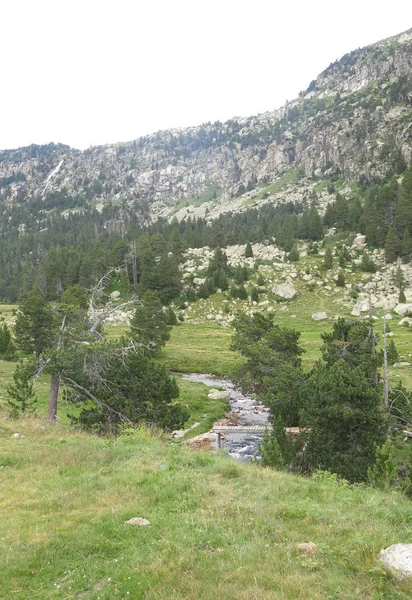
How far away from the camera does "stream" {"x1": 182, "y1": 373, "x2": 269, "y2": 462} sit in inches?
1040

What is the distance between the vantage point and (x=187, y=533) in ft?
23.6

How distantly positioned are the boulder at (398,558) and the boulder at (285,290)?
72.2 meters

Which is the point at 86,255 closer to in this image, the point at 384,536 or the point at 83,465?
the point at 83,465

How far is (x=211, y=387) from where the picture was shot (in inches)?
1698

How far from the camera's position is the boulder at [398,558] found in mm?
5305

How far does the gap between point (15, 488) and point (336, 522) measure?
26.5ft

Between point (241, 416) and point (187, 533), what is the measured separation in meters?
29.2

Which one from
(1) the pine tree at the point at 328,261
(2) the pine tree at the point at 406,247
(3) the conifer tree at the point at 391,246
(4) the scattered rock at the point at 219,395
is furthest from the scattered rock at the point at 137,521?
(2) the pine tree at the point at 406,247

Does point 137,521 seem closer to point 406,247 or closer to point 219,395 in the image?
point 219,395

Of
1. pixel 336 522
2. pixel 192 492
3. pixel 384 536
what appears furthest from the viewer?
pixel 192 492

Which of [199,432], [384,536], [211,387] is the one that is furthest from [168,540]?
[211,387]

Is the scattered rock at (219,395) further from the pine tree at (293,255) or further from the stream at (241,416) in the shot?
the pine tree at (293,255)

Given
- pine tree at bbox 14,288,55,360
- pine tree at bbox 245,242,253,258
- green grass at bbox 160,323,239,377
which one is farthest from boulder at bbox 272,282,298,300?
pine tree at bbox 14,288,55,360

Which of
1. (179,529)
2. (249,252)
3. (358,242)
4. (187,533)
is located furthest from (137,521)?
(358,242)
